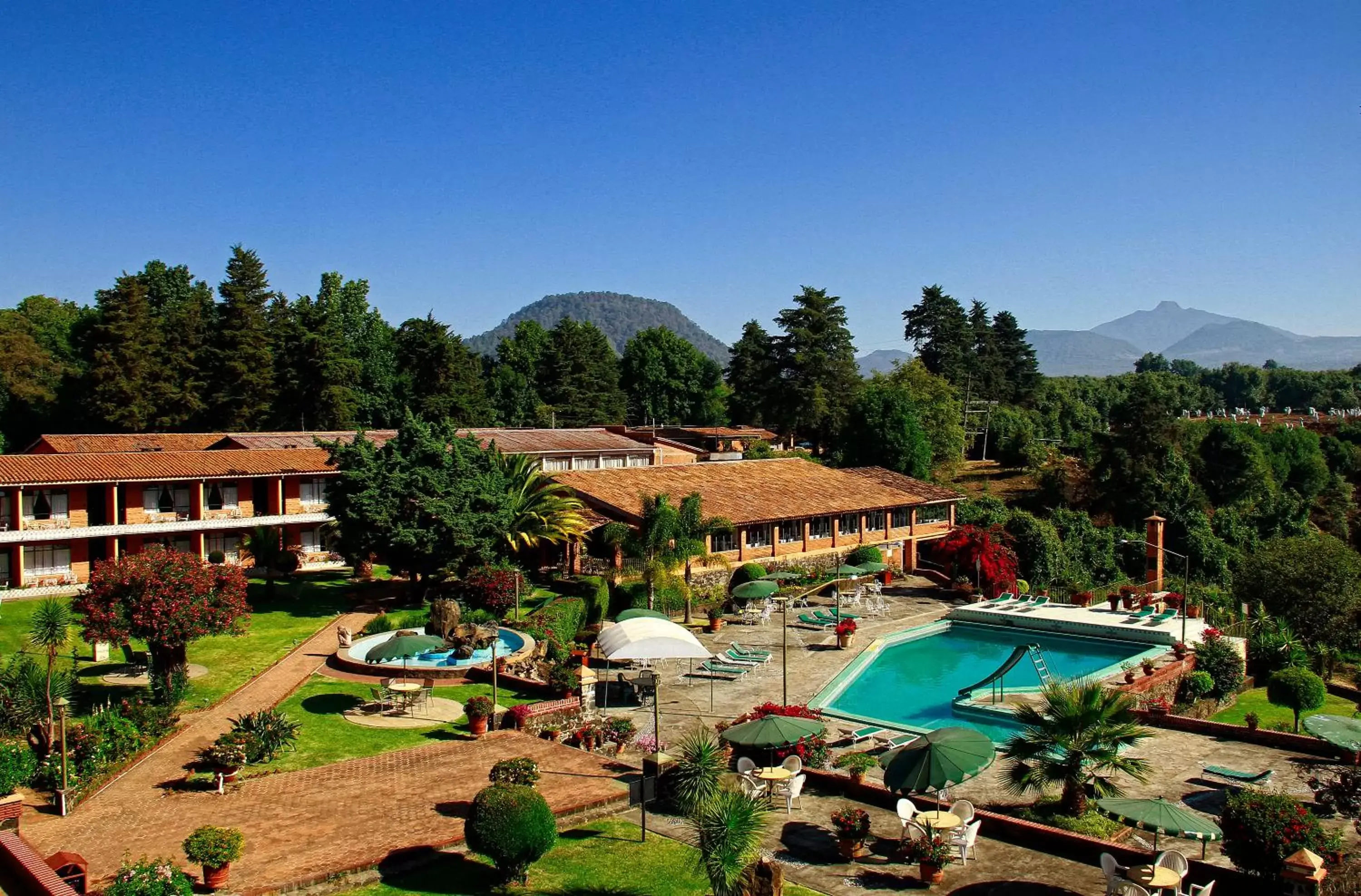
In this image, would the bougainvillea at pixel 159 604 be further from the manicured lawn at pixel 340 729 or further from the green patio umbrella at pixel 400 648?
the green patio umbrella at pixel 400 648

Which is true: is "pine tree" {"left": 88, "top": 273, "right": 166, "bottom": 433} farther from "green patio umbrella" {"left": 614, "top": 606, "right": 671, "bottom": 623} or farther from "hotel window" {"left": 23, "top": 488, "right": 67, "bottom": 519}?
"green patio umbrella" {"left": 614, "top": 606, "right": 671, "bottom": 623}

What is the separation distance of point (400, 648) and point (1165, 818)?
16952 millimetres

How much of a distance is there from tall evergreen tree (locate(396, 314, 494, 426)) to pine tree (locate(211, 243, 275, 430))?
10.3 meters

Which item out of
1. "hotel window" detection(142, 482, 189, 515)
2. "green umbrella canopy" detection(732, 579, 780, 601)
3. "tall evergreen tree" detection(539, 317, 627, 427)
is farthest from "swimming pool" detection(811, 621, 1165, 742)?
"tall evergreen tree" detection(539, 317, 627, 427)

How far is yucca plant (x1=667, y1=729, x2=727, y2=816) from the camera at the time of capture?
52.1 ft

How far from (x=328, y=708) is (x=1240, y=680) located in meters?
26.3

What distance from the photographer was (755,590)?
116 feet

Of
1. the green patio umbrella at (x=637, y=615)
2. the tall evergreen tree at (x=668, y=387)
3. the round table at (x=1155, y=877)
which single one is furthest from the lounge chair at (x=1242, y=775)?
the tall evergreen tree at (x=668, y=387)

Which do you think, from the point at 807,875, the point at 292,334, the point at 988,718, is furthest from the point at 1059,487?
the point at 807,875

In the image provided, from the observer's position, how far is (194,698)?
79.9ft

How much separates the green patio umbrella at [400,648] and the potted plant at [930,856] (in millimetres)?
13546

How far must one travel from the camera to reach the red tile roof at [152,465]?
35875 millimetres

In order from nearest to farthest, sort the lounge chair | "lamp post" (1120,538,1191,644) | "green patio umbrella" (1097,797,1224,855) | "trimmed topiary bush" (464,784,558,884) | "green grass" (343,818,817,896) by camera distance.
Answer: "trimmed topiary bush" (464,784,558,884), "green grass" (343,818,817,896), "green patio umbrella" (1097,797,1224,855), the lounge chair, "lamp post" (1120,538,1191,644)

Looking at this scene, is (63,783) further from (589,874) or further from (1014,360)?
(1014,360)
